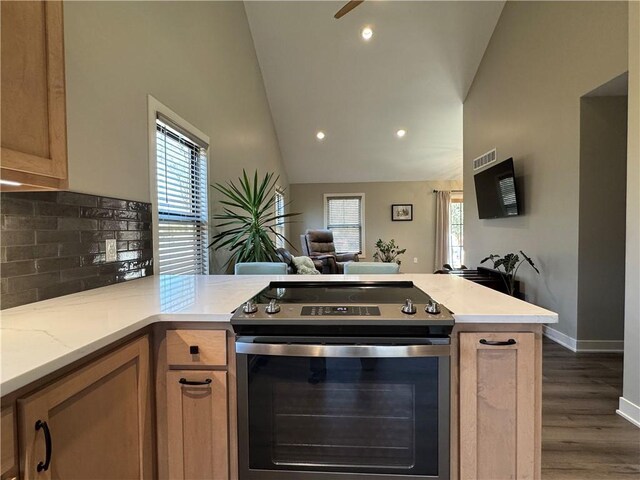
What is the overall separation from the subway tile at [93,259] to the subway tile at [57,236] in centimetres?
9

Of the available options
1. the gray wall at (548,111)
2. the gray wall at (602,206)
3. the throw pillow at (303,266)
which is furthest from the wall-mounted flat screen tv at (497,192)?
the throw pillow at (303,266)

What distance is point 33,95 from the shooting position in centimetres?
90

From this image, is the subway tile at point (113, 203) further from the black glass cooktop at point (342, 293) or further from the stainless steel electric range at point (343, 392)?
the stainless steel electric range at point (343, 392)

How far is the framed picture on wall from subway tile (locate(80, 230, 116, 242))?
22.3 ft

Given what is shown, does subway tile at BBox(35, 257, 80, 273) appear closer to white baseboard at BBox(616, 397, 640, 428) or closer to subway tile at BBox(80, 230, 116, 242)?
subway tile at BBox(80, 230, 116, 242)

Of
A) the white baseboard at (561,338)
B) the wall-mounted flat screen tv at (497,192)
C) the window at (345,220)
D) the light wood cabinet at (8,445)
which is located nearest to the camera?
the light wood cabinet at (8,445)

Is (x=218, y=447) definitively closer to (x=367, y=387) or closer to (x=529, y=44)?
(x=367, y=387)

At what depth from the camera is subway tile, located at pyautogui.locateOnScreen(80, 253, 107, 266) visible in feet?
4.58

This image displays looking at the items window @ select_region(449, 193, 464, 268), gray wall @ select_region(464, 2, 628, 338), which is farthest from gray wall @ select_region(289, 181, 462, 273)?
gray wall @ select_region(464, 2, 628, 338)

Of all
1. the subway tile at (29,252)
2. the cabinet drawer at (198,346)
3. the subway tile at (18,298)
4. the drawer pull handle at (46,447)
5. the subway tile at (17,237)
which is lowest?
the drawer pull handle at (46,447)

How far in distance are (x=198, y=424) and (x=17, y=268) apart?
0.82 meters

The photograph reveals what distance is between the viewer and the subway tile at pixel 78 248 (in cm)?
130

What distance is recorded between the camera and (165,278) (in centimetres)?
184

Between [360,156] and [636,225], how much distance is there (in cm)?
532
